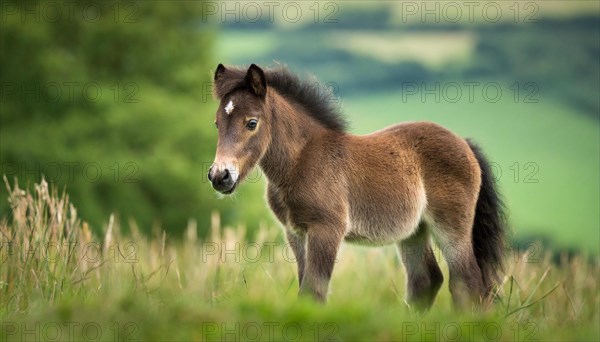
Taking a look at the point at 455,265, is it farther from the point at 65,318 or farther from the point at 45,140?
the point at 45,140

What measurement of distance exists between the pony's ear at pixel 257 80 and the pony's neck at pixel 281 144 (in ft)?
0.68

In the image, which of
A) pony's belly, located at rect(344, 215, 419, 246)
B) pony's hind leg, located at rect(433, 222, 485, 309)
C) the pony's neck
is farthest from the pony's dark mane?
pony's hind leg, located at rect(433, 222, 485, 309)

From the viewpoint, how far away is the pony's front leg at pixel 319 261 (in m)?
7.39

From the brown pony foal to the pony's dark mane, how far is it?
0.03 ft

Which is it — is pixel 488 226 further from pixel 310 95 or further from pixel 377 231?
pixel 310 95

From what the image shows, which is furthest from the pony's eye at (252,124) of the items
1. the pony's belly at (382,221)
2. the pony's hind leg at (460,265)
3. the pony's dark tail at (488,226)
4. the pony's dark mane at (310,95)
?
the pony's dark tail at (488,226)

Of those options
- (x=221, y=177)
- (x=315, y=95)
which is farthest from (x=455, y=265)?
(x=221, y=177)

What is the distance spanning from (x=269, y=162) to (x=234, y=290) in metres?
1.52

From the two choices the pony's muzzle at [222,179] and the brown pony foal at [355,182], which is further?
the brown pony foal at [355,182]

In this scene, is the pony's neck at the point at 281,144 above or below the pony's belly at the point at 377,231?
above

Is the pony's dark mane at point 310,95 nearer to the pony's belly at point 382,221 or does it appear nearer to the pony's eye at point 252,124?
the pony's eye at point 252,124

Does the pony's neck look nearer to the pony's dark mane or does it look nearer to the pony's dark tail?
the pony's dark mane

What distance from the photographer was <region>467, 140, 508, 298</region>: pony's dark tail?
911 cm

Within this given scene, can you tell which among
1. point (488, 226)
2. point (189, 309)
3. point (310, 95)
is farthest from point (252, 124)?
point (488, 226)
